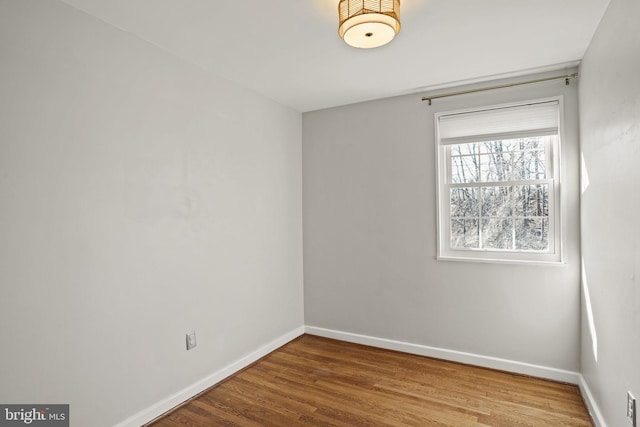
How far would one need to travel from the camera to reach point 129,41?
2.35 metres

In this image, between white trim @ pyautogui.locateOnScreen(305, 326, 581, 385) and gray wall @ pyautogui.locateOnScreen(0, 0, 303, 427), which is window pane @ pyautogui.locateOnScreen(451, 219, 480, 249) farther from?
A: gray wall @ pyautogui.locateOnScreen(0, 0, 303, 427)

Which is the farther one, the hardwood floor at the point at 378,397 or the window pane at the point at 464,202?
the window pane at the point at 464,202

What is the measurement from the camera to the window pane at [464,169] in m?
3.33

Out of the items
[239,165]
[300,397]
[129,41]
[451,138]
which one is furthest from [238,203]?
[451,138]

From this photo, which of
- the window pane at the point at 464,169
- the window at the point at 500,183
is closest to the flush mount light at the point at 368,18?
the window at the point at 500,183

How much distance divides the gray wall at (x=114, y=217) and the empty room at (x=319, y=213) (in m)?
0.01

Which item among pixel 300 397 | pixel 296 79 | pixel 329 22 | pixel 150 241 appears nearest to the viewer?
pixel 329 22

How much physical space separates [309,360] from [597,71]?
3.17 metres

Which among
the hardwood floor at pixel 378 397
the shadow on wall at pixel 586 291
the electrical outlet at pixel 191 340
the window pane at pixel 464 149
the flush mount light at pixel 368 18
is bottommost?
the hardwood floor at pixel 378 397

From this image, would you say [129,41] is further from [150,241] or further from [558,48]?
[558,48]

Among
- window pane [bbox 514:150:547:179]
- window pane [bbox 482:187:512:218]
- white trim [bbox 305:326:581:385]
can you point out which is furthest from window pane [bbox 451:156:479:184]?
white trim [bbox 305:326:581:385]

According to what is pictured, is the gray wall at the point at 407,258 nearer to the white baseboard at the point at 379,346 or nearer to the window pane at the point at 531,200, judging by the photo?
the white baseboard at the point at 379,346

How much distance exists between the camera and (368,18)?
6.12ft

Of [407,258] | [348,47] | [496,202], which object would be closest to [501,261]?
[496,202]
